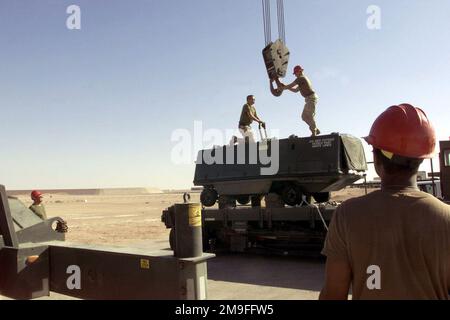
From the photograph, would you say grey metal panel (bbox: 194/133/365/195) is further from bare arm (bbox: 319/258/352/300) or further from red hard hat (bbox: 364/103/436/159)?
bare arm (bbox: 319/258/352/300)

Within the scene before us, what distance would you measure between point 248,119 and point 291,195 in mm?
2433

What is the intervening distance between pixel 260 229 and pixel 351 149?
3057 mm

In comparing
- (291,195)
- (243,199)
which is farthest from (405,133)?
(243,199)

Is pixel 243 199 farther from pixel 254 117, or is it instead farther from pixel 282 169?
pixel 254 117

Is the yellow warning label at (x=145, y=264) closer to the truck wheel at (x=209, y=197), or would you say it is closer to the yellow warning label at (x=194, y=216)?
the yellow warning label at (x=194, y=216)

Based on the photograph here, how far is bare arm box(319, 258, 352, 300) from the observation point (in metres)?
1.84

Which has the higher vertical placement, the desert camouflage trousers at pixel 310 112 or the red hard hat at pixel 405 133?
the desert camouflage trousers at pixel 310 112

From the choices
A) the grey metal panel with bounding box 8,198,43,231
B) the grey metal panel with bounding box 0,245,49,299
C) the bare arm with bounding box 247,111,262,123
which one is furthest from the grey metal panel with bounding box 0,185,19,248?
the bare arm with bounding box 247,111,262,123

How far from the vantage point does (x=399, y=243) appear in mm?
1736

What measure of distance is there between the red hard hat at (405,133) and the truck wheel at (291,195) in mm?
9774

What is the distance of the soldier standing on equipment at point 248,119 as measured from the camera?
12398 mm

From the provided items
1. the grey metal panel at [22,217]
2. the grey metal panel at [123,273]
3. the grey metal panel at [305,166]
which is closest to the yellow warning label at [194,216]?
the grey metal panel at [123,273]
